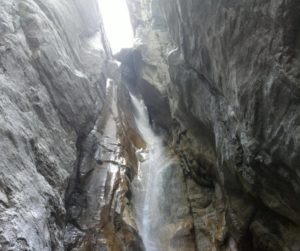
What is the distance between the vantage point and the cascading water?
539 inches

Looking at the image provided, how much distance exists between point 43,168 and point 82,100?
5608 millimetres

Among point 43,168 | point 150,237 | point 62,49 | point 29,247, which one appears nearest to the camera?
point 29,247

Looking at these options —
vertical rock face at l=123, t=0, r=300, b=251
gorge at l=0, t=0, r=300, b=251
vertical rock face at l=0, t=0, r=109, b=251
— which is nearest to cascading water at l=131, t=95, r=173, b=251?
gorge at l=0, t=0, r=300, b=251

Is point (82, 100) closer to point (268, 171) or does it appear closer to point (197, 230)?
point (197, 230)

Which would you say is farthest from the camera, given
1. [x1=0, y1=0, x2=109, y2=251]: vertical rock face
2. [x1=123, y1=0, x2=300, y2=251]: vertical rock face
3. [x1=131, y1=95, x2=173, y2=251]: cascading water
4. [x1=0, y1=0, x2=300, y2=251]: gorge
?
[x1=131, y1=95, x2=173, y2=251]: cascading water

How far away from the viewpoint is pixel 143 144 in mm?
20484

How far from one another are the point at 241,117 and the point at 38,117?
6719 millimetres

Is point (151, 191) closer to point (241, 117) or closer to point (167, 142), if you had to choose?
point (167, 142)

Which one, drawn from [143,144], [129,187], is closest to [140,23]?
[143,144]

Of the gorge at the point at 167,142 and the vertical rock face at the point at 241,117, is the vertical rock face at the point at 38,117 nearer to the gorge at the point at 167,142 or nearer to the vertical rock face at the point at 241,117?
the gorge at the point at 167,142

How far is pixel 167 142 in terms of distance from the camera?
71.2 feet

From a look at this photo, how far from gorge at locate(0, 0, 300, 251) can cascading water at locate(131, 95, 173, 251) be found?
7cm

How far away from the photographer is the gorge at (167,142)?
7.29 metres

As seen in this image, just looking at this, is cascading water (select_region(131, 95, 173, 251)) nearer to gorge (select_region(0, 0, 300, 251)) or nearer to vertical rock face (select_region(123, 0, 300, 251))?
gorge (select_region(0, 0, 300, 251))
